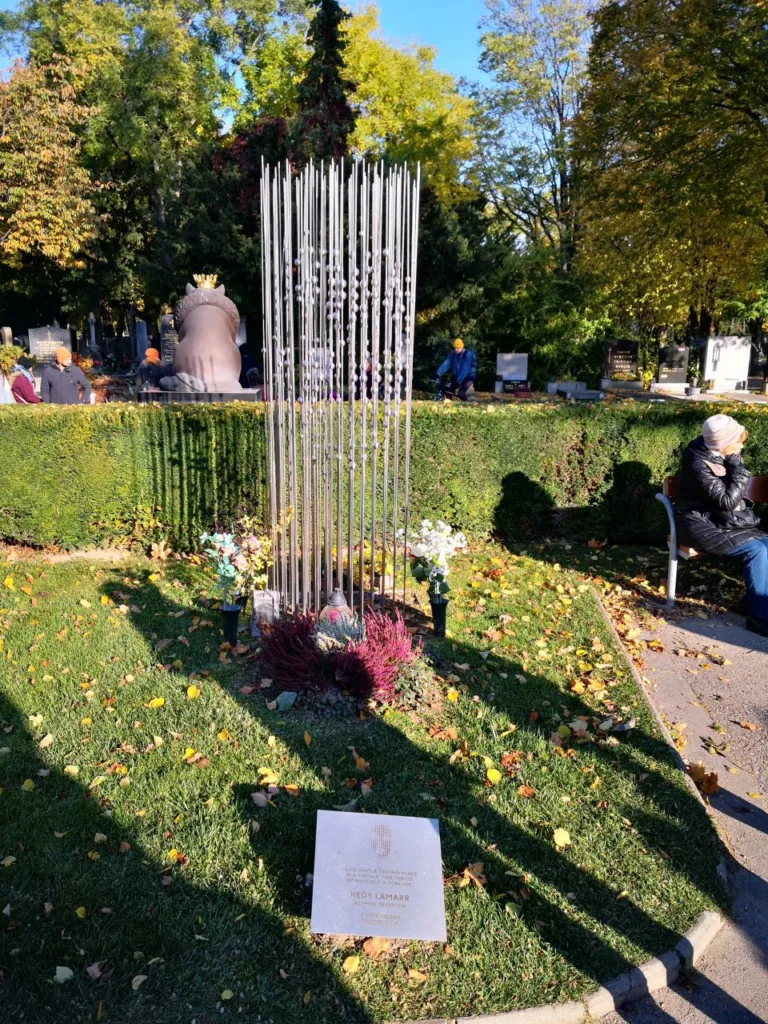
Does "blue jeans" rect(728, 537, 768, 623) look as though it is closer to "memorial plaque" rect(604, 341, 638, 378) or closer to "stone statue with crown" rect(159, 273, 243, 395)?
"stone statue with crown" rect(159, 273, 243, 395)

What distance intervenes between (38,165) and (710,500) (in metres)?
22.7

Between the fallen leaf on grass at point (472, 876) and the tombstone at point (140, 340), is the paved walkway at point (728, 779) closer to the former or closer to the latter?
the fallen leaf on grass at point (472, 876)

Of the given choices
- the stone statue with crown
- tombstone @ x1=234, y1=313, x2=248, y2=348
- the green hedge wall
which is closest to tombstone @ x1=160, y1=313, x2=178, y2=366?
tombstone @ x1=234, y1=313, x2=248, y2=348

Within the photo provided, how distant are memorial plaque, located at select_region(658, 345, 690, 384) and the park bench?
21437mm

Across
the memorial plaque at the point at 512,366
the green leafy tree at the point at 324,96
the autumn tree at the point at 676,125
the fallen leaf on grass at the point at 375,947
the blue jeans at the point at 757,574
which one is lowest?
the fallen leaf on grass at the point at 375,947

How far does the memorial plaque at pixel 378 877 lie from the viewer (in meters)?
2.88

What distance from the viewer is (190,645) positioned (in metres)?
5.32

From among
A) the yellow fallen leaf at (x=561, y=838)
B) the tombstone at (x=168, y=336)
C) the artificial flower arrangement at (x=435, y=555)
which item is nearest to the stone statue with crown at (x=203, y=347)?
the artificial flower arrangement at (x=435, y=555)

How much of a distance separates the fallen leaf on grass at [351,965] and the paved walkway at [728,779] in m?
0.91

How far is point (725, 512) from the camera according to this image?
6004 mm

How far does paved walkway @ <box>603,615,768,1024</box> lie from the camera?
2.69 m

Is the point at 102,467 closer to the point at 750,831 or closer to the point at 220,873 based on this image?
the point at 220,873

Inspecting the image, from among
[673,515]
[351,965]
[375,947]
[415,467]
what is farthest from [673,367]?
[351,965]

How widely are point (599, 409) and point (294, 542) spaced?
13.4 ft
